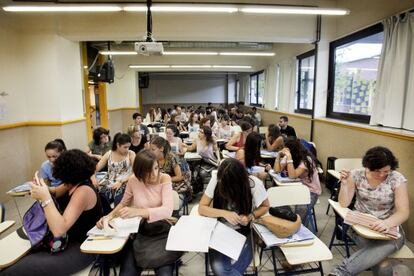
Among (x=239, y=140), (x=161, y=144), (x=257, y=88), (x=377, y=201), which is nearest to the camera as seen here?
(x=377, y=201)

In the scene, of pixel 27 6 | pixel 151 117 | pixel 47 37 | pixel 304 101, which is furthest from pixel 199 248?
pixel 151 117

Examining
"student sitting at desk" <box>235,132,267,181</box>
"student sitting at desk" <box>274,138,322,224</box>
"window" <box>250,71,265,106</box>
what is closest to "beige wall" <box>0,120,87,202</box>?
"student sitting at desk" <box>235,132,267,181</box>

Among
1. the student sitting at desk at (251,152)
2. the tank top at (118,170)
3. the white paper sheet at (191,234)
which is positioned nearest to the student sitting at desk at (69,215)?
the white paper sheet at (191,234)

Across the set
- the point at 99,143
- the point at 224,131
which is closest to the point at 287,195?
the point at 99,143

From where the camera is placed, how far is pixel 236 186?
6.66ft

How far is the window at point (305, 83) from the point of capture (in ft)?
21.4

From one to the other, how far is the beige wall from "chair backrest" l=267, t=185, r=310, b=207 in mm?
4295

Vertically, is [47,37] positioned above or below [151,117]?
→ above

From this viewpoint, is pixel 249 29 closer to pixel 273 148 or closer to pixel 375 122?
pixel 273 148

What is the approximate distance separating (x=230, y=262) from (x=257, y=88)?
10.5m

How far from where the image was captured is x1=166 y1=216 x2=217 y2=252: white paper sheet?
182 cm

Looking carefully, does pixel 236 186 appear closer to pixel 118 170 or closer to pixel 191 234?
pixel 191 234

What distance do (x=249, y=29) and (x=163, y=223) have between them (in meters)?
4.35

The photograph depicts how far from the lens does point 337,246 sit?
3125 millimetres
